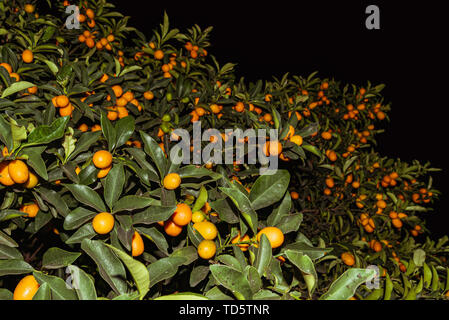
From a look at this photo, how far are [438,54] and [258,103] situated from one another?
3.95 m

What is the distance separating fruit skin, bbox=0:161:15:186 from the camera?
74 centimetres

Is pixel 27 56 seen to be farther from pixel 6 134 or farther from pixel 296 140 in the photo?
pixel 296 140

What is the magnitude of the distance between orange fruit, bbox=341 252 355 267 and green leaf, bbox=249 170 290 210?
1.05 meters

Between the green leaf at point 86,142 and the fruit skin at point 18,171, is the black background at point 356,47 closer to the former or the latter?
the green leaf at point 86,142

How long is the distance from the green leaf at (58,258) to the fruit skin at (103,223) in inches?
3.5

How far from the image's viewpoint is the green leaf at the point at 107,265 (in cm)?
60

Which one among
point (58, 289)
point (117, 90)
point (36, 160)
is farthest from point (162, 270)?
point (117, 90)

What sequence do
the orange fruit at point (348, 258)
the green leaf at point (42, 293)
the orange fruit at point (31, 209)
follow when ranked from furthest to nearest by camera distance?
the orange fruit at point (348, 258) → the orange fruit at point (31, 209) → the green leaf at point (42, 293)

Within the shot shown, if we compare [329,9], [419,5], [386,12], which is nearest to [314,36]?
[329,9]

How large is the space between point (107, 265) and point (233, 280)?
0.28m

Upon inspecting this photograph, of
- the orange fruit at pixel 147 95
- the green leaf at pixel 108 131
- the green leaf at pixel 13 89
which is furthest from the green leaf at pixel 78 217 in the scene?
the orange fruit at pixel 147 95

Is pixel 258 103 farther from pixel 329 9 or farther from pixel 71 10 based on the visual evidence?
pixel 329 9

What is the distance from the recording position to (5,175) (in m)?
0.74

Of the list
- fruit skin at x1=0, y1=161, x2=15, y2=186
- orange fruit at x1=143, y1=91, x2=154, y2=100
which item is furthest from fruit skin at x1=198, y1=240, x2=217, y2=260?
orange fruit at x1=143, y1=91, x2=154, y2=100
